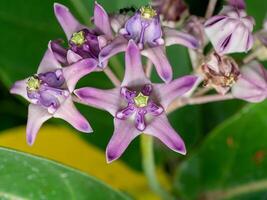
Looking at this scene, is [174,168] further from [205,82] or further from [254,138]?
[205,82]

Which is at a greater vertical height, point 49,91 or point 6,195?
point 49,91

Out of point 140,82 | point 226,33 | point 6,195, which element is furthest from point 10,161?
point 226,33

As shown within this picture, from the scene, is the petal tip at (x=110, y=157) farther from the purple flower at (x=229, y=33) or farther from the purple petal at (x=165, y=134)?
the purple flower at (x=229, y=33)

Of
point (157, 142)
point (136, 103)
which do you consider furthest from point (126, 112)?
point (157, 142)

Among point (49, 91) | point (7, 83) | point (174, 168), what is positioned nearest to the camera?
point (49, 91)

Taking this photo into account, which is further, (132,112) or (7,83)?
(7,83)

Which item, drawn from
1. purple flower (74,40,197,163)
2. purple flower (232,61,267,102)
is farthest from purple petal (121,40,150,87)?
purple flower (232,61,267,102)

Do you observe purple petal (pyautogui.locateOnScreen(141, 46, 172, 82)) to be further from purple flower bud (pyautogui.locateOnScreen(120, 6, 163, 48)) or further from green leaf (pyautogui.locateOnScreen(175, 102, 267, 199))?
green leaf (pyautogui.locateOnScreen(175, 102, 267, 199))
